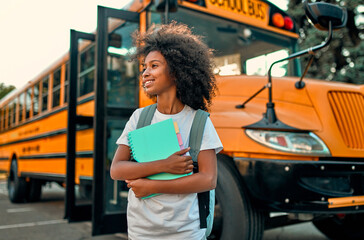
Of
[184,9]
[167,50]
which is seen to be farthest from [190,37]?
[184,9]

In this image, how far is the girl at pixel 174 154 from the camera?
1134mm

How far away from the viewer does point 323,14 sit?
79.1 inches

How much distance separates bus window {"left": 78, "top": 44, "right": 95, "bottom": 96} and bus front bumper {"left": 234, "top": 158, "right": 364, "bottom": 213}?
2373mm

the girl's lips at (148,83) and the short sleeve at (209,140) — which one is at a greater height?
the girl's lips at (148,83)

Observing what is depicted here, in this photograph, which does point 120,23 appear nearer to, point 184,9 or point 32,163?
point 184,9

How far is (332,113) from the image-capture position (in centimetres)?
239

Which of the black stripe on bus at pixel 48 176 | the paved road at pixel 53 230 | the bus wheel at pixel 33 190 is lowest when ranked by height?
the paved road at pixel 53 230

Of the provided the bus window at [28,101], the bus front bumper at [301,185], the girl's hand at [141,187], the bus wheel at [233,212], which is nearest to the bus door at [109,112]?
the bus wheel at [233,212]

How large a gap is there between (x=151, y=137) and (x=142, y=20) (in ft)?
6.60

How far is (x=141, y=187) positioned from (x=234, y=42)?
2.27 m

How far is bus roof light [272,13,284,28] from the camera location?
11.2 feet

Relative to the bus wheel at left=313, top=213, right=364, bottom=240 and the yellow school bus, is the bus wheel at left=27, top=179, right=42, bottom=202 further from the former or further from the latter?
the bus wheel at left=313, top=213, right=364, bottom=240

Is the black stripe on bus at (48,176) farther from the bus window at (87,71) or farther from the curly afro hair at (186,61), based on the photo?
the curly afro hair at (186,61)

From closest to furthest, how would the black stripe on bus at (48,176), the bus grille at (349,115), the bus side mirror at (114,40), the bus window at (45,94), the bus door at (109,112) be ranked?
the bus grille at (349,115) < the bus door at (109,112) < the bus side mirror at (114,40) < the black stripe on bus at (48,176) < the bus window at (45,94)
